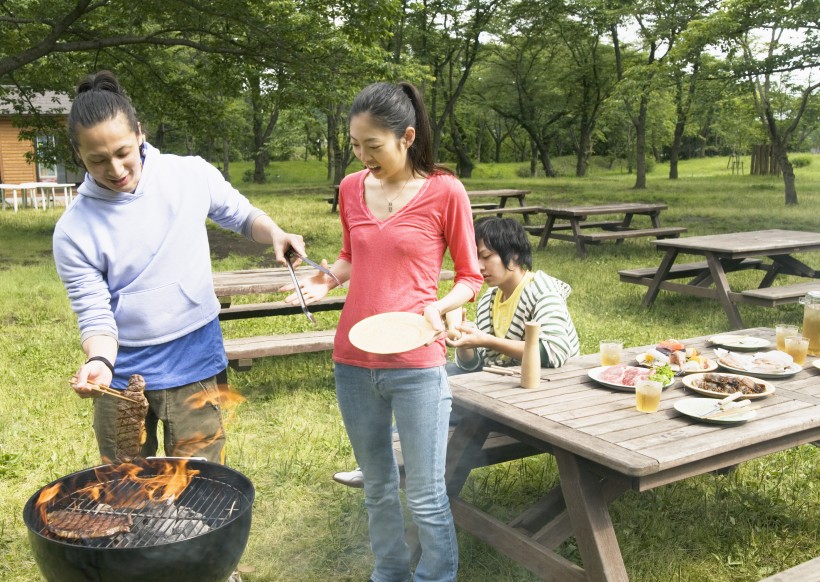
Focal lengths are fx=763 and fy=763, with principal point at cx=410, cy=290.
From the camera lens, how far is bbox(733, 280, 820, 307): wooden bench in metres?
6.61

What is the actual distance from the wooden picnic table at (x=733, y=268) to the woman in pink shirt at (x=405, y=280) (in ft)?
16.7

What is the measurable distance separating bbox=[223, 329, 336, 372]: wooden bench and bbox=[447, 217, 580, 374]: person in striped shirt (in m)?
1.90

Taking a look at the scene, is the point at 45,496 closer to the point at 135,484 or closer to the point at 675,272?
the point at 135,484

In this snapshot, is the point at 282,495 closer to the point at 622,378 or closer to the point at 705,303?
the point at 622,378

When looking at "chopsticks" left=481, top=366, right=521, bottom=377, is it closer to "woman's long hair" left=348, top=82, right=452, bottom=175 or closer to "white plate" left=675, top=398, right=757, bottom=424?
"white plate" left=675, top=398, right=757, bottom=424

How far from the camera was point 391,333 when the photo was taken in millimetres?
2295

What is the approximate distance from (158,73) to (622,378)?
13.0 m

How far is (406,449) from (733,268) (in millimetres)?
6946

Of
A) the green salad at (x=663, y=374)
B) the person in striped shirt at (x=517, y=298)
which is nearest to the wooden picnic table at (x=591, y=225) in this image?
the person in striped shirt at (x=517, y=298)

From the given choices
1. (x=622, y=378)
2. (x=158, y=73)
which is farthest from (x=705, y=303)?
(x=158, y=73)

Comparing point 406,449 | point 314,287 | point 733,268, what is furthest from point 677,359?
point 733,268

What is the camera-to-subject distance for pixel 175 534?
7.08 feet

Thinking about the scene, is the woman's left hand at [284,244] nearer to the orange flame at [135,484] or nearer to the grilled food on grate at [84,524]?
the orange flame at [135,484]

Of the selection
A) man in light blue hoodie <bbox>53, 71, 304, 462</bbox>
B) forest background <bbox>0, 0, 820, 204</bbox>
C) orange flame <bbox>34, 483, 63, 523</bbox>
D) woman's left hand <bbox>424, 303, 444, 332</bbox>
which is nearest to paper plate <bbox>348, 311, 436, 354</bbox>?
woman's left hand <bbox>424, 303, 444, 332</bbox>
